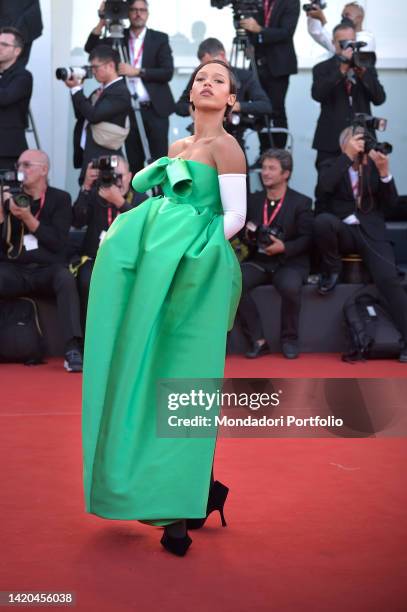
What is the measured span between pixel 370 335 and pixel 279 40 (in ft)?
7.47

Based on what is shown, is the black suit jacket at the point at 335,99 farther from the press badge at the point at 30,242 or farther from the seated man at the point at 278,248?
the press badge at the point at 30,242

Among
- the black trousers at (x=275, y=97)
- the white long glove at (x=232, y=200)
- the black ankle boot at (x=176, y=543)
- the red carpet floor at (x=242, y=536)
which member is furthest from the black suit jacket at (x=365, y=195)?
the black ankle boot at (x=176, y=543)

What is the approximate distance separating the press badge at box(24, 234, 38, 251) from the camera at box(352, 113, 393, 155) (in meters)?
2.06

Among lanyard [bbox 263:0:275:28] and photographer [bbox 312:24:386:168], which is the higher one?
lanyard [bbox 263:0:275:28]

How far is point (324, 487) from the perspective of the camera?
153 inches

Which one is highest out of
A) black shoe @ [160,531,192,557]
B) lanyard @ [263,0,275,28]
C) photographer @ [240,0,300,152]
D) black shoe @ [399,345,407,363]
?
lanyard @ [263,0,275,28]

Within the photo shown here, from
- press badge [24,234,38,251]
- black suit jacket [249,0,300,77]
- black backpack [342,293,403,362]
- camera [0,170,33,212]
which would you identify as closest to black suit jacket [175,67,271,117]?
black suit jacket [249,0,300,77]

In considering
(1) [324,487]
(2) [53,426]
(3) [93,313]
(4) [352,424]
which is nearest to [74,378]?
(2) [53,426]

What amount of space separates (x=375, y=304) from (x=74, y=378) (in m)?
2.04

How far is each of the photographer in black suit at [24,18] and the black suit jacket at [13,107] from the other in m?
0.49

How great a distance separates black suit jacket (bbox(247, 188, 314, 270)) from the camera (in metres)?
6.77

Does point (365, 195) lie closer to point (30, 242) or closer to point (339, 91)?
point (339, 91)

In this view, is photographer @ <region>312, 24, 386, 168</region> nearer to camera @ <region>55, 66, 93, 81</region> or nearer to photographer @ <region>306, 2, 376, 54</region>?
photographer @ <region>306, 2, 376, 54</region>

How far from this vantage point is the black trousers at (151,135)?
24.3ft
